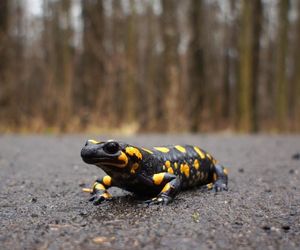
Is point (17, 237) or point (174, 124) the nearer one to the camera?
point (17, 237)

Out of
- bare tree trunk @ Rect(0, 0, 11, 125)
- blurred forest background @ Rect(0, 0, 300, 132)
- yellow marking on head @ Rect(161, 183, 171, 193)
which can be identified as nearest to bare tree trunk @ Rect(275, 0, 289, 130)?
blurred forest background @ Rect(0, 0, 300, 132)

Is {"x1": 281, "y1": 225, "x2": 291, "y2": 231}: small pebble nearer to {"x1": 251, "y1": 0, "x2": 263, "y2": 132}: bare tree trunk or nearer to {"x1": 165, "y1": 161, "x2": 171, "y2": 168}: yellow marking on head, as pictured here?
{"x1": 165, "y1": 161, "x2": 171, "y2": 168}: yellow marking on head

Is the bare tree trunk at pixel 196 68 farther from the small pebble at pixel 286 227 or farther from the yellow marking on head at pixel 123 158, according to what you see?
the small pebble at pixel 286 227

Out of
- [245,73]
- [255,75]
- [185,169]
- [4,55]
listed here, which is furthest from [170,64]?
[185,169]

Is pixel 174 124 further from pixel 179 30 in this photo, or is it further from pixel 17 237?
pixel 17 237

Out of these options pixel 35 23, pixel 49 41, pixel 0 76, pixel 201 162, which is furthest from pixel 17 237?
pixel 35 23

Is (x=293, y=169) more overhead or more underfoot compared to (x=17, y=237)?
more underfoot
